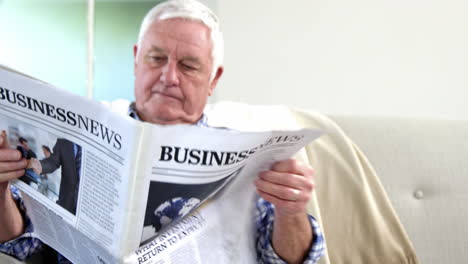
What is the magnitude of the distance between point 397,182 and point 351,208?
0.16 metres

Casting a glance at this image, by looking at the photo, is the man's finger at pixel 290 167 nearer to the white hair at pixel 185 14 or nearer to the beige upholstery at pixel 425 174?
the white hair at pixel 185 14

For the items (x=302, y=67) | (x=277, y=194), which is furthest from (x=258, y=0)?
(x=277, y=194)

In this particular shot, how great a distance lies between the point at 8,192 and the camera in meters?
0.75

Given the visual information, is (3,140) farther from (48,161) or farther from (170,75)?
(170,75)

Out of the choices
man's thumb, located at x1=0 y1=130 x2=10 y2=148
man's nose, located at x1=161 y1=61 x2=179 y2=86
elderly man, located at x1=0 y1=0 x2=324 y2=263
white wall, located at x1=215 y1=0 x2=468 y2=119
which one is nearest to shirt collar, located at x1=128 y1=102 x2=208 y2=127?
elderly man, located at x1=0 y1=0 x2=324 y2=263

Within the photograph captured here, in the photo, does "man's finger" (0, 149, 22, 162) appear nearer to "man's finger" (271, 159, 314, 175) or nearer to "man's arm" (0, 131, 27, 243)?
"man's arm" (0, 131, 27, 243)

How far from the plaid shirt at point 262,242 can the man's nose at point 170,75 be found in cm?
33

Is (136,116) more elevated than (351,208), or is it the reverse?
(136,116)

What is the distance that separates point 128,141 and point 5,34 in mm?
3211

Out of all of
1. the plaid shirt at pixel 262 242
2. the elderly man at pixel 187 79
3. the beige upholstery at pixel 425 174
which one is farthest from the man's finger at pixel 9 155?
the beige upholstery at pixel 425 174

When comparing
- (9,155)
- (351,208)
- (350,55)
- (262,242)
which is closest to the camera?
(9,155)

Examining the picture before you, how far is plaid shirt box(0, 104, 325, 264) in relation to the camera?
0.80 m

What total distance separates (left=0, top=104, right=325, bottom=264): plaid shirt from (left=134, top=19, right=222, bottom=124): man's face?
0.29 metres

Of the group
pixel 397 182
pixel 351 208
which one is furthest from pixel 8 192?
pixel 397 182
